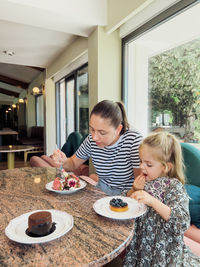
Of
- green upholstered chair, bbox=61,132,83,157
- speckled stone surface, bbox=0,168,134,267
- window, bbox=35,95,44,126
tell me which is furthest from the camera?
window, bbox=35,95,44,126

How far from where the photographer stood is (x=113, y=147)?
1447 mm

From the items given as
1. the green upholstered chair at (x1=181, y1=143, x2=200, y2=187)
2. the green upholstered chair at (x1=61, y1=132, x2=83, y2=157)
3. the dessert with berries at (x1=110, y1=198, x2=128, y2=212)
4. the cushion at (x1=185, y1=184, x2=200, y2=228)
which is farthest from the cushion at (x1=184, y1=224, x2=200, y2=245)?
the green upholstered chair at (x1=61, y1=132, x2=83, y2=157)

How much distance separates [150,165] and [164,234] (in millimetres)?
346

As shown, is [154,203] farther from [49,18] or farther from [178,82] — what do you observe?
[49,18]

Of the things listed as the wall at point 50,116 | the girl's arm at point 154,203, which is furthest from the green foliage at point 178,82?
→ the wall at point 50,116

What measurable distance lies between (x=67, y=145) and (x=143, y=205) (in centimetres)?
293

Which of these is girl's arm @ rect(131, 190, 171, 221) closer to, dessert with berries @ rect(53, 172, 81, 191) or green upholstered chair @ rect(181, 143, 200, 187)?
dessert with berries @ rect(53, 172, 81, 191)

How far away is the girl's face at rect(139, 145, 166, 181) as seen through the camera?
1.14 metres

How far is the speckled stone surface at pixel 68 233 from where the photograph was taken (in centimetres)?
66

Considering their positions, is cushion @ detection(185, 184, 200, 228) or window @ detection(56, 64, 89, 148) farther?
window @ detection(56, 64, 89, 148)

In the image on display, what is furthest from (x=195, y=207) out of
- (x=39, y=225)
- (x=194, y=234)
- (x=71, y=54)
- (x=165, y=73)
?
(x=71, y=54)

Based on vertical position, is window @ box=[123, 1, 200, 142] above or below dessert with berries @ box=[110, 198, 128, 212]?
above

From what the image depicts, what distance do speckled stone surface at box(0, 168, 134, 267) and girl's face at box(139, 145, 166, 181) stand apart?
29cm

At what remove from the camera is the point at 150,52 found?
2.70m
